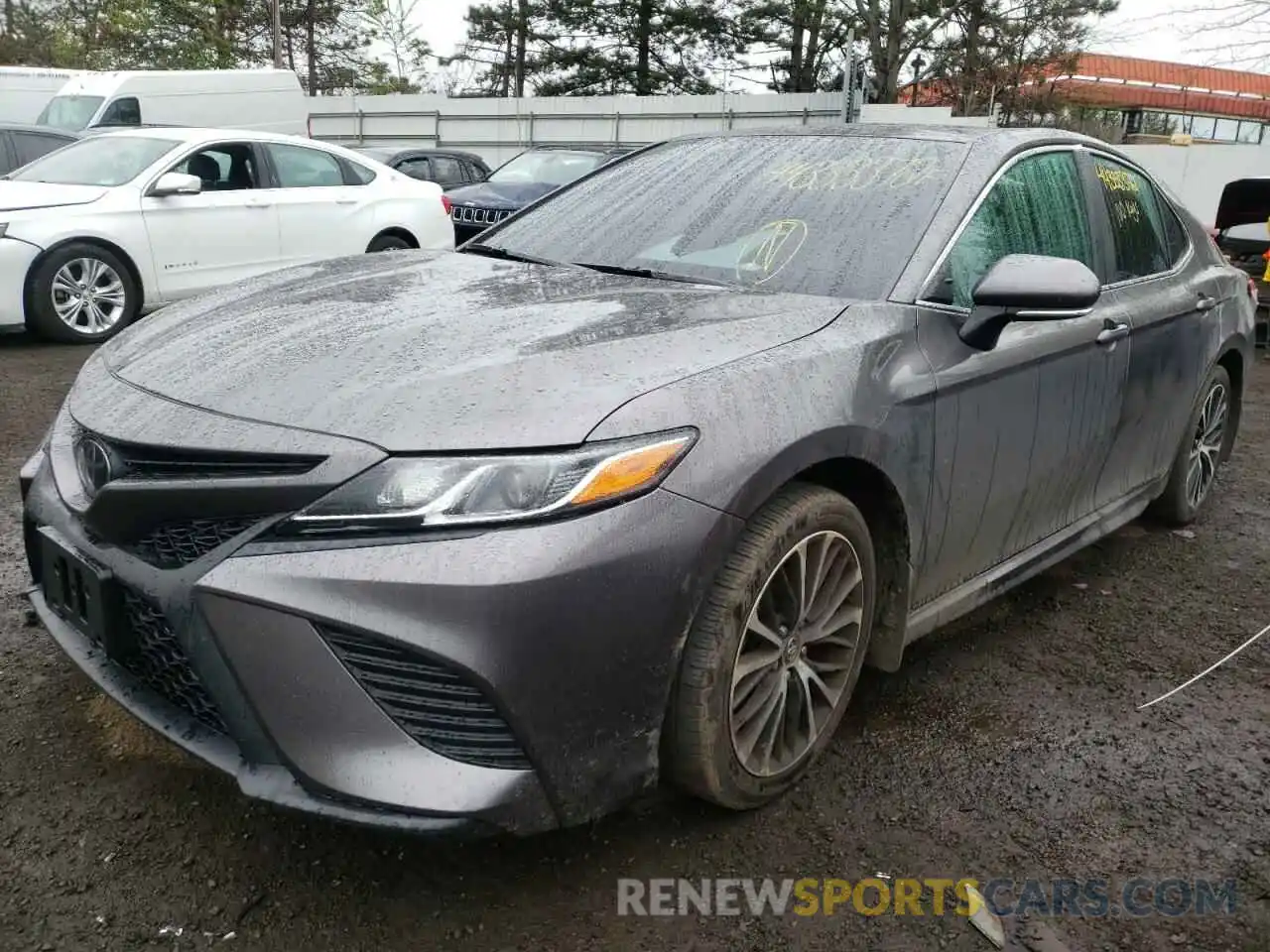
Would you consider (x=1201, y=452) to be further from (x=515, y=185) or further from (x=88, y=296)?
(x=515, y=185)

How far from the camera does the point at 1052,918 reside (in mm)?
2062

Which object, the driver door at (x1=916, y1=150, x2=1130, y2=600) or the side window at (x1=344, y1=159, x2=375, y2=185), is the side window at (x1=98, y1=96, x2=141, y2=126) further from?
the driver door at (x1=916, y1=150, x2=1130, y2=600)

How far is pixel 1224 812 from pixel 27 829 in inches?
103

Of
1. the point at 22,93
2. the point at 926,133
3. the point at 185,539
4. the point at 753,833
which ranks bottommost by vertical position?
the point at 753,833

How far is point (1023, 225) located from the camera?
298cm

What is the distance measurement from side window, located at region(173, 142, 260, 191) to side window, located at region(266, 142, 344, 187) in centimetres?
22

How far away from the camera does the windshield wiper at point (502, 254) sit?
10.1 feet

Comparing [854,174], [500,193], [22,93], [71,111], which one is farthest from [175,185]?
[22,93]

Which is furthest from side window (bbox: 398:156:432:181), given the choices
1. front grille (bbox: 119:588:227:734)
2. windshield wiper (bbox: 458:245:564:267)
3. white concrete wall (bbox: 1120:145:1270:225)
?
front grille (bbox: 119:588:227:734)

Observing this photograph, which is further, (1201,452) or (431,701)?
(1201,452)

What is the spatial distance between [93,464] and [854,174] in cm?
204

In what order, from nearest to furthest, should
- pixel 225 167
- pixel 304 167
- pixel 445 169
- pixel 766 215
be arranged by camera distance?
pixel 766 215 → pixel 225 167 → pixel 304 167 → pixel 445 169

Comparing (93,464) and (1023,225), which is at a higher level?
(1023,225)

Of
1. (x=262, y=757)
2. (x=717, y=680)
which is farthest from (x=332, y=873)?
(x=717, y=680)
